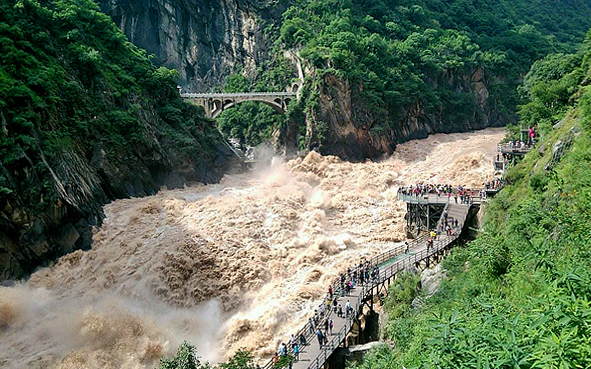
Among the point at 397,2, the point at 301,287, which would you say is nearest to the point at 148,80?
the point at 301,287

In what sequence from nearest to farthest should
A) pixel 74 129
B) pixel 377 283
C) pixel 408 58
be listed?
pixel 377 283 → pixel 74 129 → pixel 408 58

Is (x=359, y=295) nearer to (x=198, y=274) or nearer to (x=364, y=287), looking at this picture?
(x=364, y=287)

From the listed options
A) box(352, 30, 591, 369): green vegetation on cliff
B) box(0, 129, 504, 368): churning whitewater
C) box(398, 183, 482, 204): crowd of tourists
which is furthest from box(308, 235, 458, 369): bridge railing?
box(398, 183, 482, 204): crowd of tourists

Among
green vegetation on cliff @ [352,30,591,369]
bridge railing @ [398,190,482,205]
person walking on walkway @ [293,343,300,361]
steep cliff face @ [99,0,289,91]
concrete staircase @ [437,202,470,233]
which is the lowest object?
person walking on walkway @ [293,343,300,361]

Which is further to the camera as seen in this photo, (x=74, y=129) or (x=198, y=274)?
(x=74, y=129)

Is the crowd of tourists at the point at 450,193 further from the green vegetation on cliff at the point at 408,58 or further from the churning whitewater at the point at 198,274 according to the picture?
the green vegetation on cliff at the point at 408,58

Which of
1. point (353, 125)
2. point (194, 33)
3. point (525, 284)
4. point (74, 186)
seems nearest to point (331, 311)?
point (525, 284)

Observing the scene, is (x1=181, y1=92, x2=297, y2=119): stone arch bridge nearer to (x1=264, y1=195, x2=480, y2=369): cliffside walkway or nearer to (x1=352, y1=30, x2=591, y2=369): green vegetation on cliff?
(x1=264, y1=195, x2=480, y2=369): cliffside walkway
